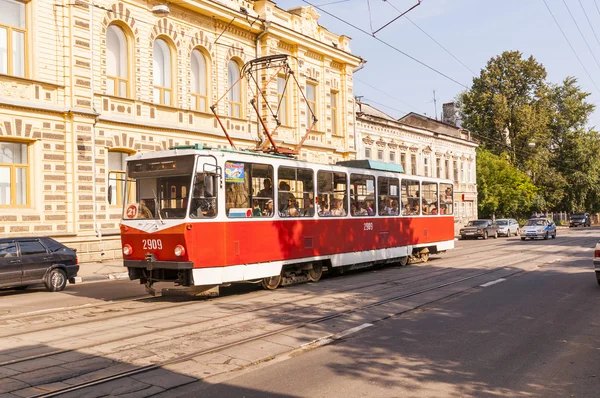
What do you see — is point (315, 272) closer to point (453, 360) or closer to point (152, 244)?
point (152, 244)

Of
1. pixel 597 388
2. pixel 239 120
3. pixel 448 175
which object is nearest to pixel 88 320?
pixel 597 388

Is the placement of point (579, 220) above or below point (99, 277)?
above

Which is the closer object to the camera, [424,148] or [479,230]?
[479,230]

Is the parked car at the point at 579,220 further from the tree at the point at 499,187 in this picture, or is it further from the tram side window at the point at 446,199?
the tram side window at the point at 446,199

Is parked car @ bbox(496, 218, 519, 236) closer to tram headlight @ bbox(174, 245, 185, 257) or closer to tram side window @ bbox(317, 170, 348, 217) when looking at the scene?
tram side window @ bbox(317, 170, 348, 217)

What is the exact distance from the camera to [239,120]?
2931 cm

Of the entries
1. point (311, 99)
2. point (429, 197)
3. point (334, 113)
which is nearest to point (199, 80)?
point (311, 99)

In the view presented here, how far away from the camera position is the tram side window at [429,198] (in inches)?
885

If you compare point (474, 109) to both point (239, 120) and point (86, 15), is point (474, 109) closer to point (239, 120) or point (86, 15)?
point (239, 120)

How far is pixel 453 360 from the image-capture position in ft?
25.4

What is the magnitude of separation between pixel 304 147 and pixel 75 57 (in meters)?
14.6

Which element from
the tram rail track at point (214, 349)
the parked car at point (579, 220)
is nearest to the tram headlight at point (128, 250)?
the tram rail track at point (214, 349)

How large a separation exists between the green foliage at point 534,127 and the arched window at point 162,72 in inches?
1674

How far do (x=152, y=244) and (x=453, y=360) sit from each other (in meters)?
7.14
